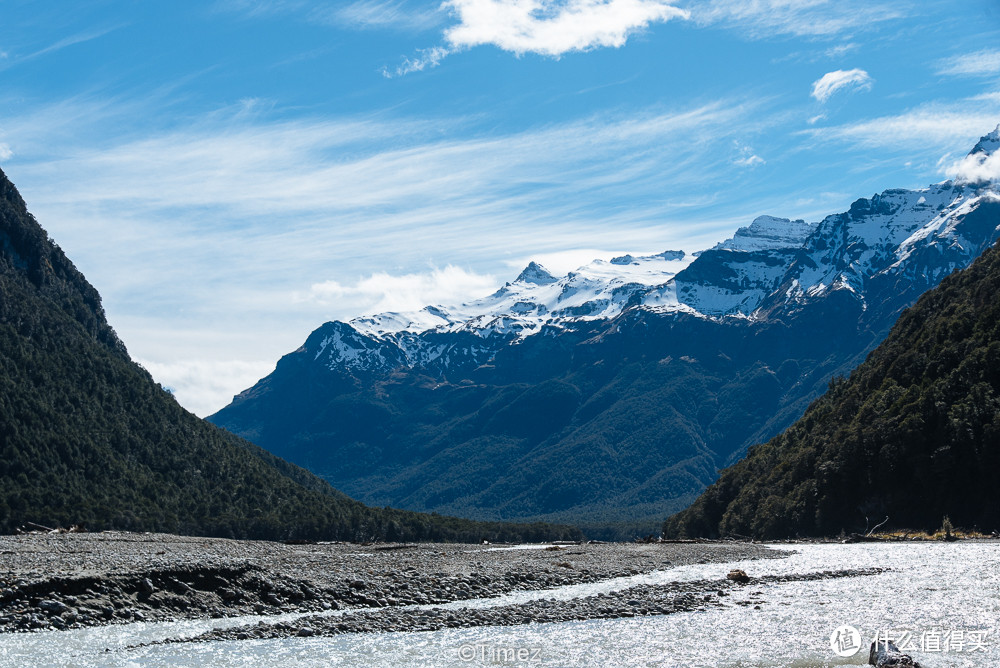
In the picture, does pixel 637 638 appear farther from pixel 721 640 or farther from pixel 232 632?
pixel 232 632

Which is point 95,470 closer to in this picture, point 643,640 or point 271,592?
point 271,592

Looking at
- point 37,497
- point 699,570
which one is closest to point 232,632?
point 699,570

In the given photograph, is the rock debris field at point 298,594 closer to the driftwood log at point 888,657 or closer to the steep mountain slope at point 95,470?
the driftwood log at point 888,657

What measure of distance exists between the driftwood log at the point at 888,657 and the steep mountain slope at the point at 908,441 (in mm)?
64787

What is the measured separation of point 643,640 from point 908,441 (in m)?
75.0

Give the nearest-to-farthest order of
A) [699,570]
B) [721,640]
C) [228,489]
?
[721,640] < [699,570] < [228,489]

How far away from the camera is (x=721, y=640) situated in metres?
38.1

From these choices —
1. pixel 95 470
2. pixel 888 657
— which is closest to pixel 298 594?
pixel 888 657

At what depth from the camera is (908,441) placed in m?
102

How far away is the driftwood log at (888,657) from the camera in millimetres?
32375

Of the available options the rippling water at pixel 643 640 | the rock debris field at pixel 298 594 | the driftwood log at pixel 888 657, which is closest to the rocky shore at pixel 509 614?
the rock debris field at pixel 298 594

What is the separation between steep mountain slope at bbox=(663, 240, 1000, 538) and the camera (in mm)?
94500

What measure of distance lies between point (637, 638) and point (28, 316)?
634 ft

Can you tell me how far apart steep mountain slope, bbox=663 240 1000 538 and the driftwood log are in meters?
64.8
